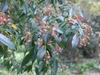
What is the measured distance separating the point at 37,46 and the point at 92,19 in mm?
6297

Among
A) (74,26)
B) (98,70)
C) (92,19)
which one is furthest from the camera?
(92,19)

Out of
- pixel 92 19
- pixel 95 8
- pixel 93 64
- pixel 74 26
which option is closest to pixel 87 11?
pixel 95 8

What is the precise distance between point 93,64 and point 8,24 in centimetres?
520

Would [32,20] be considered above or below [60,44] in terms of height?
above

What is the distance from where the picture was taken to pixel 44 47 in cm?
118

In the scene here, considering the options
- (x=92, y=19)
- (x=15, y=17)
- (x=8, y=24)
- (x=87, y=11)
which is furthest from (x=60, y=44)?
(x=92, y=19)

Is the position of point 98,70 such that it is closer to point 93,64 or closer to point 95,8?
point 93,64

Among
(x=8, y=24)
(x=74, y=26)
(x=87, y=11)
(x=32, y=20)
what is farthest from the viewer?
(x=87, y=11)

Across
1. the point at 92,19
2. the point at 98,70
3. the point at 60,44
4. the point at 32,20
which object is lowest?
the point at 98,70

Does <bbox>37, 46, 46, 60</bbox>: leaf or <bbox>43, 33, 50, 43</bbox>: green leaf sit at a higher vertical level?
<bbox>43, 33, 50, 43</bbox>: green leaf

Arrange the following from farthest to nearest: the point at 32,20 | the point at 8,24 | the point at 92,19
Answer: the point at 92,19
the point at 32,20
the point at 8,24

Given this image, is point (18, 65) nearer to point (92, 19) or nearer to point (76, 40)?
point (76, 40)

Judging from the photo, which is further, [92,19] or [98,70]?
[92,19]

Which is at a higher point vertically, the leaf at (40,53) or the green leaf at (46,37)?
the green leaf at (46,37)
